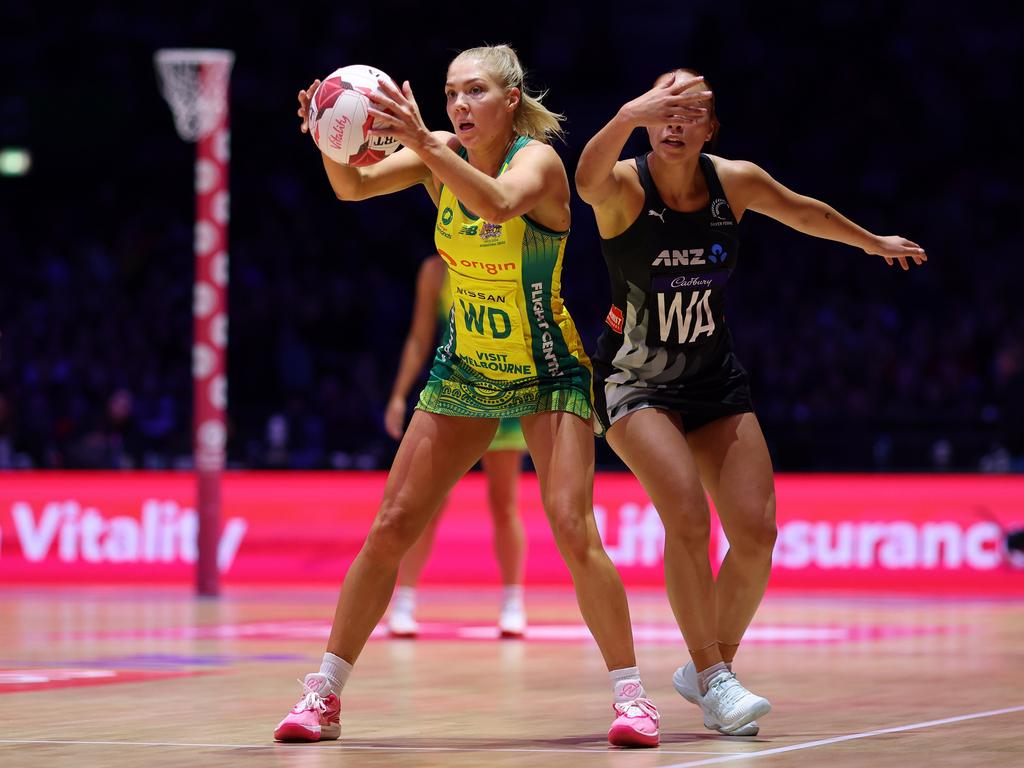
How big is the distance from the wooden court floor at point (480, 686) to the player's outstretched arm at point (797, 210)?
1.72 metres

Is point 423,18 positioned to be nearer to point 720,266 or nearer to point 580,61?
point 580,61

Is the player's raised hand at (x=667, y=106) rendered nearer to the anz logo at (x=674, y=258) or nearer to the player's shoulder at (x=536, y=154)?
the player's shoulder at (x=536, y=154)

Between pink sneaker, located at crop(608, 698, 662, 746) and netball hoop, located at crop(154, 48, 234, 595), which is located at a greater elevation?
netball hoop, located at crop(154, 48, 234, 595)

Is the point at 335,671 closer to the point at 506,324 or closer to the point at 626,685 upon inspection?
the point at 626,685

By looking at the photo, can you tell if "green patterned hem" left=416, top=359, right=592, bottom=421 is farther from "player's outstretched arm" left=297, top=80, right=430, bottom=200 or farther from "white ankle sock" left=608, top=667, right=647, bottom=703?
"white ankle sock" left=608, top=667, right=647, bottom=703

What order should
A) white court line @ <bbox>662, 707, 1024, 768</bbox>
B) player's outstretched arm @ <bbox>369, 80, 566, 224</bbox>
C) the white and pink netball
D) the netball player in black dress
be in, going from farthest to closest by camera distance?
the netball player in black dress, the white and pink netball, player's outstretched arm @ <bbox>369, 80, 566, 224</bbox>, white court line @ <bbox>662, 707, 1024, 768</bbox>

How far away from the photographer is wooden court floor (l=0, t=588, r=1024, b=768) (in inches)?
214

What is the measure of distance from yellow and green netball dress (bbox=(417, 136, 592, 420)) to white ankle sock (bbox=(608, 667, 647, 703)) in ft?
2.82

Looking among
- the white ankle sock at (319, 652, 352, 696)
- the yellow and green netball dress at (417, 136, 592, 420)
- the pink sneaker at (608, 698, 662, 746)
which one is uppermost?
the yellow and green netball dress at (417, 136, 592, 420)

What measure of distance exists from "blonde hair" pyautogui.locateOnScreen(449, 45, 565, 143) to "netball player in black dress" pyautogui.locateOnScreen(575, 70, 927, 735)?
0.92 ft

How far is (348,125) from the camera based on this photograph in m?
5.61

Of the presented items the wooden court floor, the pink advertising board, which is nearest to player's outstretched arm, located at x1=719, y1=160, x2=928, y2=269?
the wooden court floor

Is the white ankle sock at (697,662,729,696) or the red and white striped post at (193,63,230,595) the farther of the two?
the red and white striped post at (193,63,230,595)

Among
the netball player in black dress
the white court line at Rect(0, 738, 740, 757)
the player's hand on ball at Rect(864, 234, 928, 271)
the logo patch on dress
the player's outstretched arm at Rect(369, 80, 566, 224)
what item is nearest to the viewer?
the player's outstretched arm at Rect(369, 80, 566, 224)
